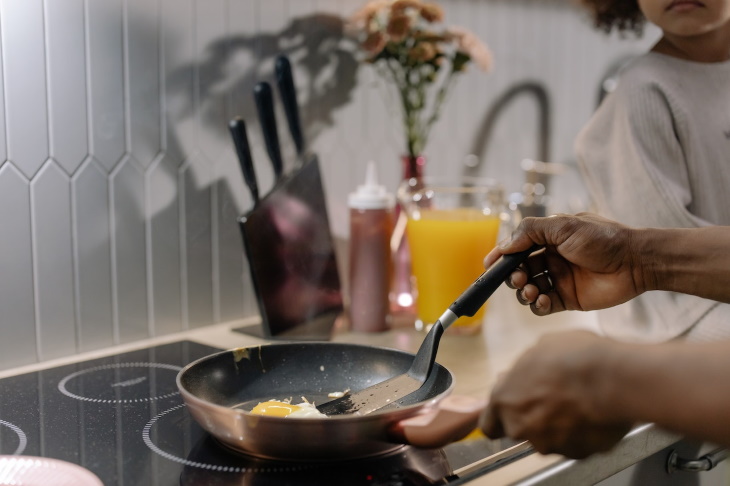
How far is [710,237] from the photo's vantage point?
1070 millimetres

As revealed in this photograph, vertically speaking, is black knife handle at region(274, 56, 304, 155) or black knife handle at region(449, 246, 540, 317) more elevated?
black knife handle at region(274, 56, 304, 155)

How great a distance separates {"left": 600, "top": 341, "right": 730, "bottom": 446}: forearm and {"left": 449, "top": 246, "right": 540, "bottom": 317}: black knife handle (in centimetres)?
34

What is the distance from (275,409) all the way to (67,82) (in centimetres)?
55

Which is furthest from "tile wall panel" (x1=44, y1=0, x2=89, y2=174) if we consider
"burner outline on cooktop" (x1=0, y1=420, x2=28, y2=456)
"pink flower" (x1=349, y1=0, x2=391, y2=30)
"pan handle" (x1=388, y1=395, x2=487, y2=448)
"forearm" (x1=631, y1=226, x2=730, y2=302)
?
"forearm" (x1=631, y1=226, x2=730, y2=302)

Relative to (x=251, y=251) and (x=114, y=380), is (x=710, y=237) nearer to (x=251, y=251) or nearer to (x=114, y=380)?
(x=251, y=251)

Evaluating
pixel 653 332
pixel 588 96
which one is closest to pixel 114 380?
pixel 653 332

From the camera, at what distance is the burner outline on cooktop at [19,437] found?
0.80m

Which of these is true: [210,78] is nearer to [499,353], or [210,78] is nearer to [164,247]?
[164,247]

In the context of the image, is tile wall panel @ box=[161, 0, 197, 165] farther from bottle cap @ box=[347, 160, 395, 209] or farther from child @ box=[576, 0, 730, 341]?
child @ box=[576, 0, 730, 341]

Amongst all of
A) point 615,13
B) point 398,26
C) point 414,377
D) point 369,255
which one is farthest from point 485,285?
point 615,13

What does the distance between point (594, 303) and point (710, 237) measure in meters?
0.18

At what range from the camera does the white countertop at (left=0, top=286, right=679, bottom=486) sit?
0.82 meters

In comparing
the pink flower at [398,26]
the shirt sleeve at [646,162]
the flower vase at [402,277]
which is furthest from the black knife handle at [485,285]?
the pink flower at [398,26]

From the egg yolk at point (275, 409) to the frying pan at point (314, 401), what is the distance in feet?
0.18
